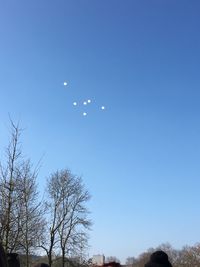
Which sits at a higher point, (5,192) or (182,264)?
(182,264)

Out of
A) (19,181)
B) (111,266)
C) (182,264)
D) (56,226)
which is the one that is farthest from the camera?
(182,264)

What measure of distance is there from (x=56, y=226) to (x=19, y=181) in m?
32.2

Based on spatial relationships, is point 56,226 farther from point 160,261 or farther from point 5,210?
point 160,261

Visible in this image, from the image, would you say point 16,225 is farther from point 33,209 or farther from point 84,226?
→ point 84,226

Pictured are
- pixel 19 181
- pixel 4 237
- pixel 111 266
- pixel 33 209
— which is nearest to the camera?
pixel 111 266

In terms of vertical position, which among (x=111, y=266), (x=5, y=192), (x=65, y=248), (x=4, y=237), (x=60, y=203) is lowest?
(x=111, y=266)

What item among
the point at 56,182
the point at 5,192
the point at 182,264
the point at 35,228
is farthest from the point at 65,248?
the point at 182,264

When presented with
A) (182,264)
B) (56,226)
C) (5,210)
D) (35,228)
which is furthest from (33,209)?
(182,264)

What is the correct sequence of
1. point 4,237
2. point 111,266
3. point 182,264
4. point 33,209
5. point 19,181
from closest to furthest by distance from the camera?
point 111,266, point 4,237, point 19,181, point 33,209, point 182,264

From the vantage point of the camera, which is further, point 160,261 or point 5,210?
point 5,210

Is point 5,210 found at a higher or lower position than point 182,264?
lower

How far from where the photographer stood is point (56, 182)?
2122 inches

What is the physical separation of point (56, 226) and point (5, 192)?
33.0m

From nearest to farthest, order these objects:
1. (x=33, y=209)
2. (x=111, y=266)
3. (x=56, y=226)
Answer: (x=111, y=266) < (x=33, y=209) < (x=56, y=226)
